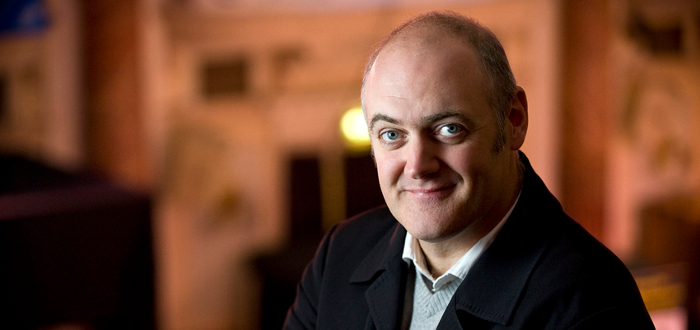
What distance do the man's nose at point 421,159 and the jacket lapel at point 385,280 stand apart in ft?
0.88

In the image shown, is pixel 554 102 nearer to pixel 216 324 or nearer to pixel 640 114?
pixel 640 114

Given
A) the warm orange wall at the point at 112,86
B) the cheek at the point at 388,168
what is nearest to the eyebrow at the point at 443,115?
the cheek at the point at 388,168

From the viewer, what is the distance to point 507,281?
122cm

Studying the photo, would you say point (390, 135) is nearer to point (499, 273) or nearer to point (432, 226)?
point (432, 226)

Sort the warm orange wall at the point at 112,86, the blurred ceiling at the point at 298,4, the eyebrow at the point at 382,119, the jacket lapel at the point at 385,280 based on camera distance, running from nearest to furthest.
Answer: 1. the eyebrow at the point at 382,119
2. the jacket lapel at the point at 385,280
3. the warm orange wall at the point at 112,86
4. the blurred ceiling at the point at 298,4

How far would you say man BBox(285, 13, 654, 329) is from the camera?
1142 mm

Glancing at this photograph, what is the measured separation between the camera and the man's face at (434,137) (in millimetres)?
1190

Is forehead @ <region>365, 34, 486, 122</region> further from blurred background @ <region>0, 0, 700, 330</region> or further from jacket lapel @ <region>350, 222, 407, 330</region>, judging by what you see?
blurred background @ <region>0, 0, 700, 330</region>

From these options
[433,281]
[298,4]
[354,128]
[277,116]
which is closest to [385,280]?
→ [433,281]

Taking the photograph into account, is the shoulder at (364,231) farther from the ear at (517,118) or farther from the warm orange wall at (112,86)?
the warm orange wall at (112,86)

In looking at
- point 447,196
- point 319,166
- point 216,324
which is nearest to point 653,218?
point 319,166

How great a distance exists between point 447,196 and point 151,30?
4.21 m

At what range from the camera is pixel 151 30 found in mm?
4977

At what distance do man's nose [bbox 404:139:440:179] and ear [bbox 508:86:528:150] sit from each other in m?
0.20
